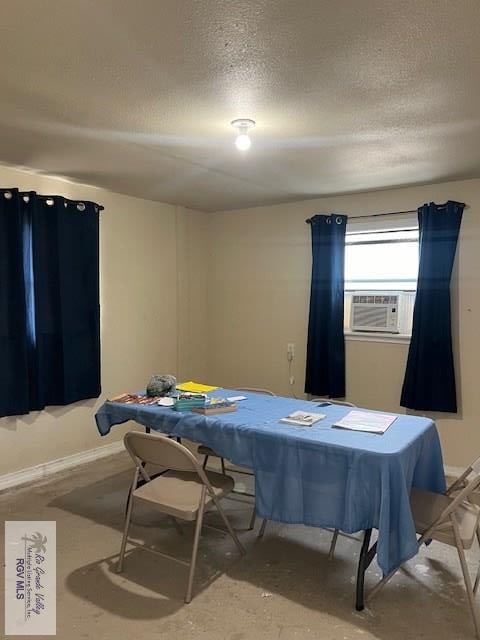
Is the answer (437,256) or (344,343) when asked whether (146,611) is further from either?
(437,256)

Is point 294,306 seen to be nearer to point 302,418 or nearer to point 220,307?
point 220,307

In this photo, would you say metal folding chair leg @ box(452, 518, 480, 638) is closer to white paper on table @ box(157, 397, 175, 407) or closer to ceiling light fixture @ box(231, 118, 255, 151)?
white paper on table @ box(157, 397, 175, 407)

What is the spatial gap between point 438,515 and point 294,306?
264 centimetres

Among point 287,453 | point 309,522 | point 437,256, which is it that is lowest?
point 309,522

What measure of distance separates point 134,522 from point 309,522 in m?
1.29

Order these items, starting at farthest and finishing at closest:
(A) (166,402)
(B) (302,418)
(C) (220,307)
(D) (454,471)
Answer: (C) (220,307) → (D) (454,471) → (A) (166,402) → (B) (302,418)

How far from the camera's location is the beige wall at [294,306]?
3.77 metres

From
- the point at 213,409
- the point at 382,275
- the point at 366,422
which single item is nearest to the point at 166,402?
the point at 213,409

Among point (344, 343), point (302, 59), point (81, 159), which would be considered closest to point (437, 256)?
point (344, 343)

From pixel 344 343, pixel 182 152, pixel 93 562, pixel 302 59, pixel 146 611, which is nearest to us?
pixel 302 59

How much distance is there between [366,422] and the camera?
2572mm

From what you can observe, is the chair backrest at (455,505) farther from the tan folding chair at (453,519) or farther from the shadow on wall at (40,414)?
the shadow on wall at (40,414)

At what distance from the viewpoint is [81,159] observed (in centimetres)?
319

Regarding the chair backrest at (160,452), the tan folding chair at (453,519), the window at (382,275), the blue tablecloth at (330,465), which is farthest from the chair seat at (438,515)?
the window at (382,275)
